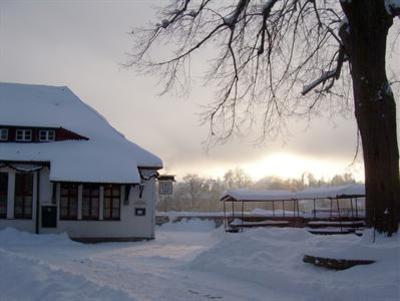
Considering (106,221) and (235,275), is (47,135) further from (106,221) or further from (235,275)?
(235,275)

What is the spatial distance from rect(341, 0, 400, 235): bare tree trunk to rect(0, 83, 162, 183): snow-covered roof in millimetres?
15536

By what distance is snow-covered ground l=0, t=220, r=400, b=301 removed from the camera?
1031cm

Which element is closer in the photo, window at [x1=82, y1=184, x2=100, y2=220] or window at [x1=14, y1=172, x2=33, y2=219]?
window at [x1=14, y1=172, x2=33, y2=219]

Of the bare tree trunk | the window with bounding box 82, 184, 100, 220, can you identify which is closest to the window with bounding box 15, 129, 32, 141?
the window with bounding box 82, 184, 100, 220

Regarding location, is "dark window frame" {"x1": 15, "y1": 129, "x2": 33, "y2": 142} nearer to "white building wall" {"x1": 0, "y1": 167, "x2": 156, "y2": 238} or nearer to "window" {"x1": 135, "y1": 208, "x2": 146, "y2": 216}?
"white building wall" {"x1": 0, "y1": 167, "x2": 156, "y2": 238}

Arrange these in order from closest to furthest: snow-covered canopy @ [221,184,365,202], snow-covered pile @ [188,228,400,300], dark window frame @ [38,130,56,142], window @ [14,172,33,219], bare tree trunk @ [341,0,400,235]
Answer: snow-covered pile @ [188,228,400,300]
bare tree trunk @ [341,0,400,235]
window @ [14,172,33,219]
dark window frame @ [38,130,56,142]
snow-covered canopy @ [221,184,365,202]

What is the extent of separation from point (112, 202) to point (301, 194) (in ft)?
56.9

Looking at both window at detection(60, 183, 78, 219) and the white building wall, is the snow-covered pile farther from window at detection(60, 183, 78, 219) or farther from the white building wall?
window at detection(60, 183, 78, 219)

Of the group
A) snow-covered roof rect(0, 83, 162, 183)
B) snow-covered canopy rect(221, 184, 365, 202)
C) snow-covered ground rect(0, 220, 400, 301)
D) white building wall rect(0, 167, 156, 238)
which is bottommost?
snow-covered ground rect(0, 220, 400, 301)

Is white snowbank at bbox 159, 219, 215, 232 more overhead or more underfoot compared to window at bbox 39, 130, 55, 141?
more underfoot

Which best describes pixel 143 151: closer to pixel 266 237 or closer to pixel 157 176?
pixel 157 176

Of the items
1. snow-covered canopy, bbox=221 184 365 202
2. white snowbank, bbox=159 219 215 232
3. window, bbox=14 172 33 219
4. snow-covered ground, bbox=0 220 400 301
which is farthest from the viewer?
white snowbank, bbox=159 219 215 232

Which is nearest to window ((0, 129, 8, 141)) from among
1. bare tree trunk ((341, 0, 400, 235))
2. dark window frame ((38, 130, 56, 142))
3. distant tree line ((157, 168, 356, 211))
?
dark window frame ((38, 130, 56, 142))

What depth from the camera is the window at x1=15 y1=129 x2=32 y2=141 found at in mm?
29141
